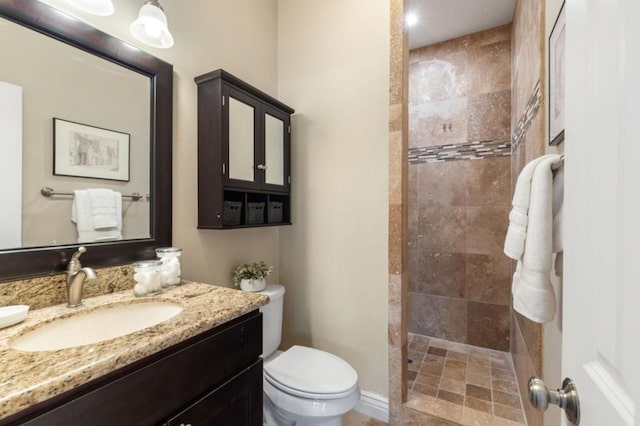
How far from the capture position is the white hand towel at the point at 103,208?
115 cm

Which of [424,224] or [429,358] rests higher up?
[424,224]

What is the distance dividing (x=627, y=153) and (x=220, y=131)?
56.5 inches

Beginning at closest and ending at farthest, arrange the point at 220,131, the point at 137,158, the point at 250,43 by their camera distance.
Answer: the point at 137,158 < the point at 220,131 < the point at 250,43

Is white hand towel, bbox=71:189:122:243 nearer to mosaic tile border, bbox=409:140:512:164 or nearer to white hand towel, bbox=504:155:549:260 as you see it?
white hand towel, bbox=504:155:549:260

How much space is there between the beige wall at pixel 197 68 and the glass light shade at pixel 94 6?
0.10m

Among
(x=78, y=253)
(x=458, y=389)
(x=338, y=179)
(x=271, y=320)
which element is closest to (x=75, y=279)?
(x=78, y=253)

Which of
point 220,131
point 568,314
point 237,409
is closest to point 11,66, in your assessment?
point 220,131

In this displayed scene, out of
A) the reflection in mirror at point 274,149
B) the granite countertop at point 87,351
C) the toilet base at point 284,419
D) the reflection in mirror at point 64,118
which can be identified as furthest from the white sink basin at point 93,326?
the reflection in mirror at point 274,149

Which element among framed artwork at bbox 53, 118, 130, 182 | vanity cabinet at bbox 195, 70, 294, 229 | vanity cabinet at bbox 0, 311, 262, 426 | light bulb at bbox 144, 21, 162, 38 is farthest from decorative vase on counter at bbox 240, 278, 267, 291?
light bulb at bbox 144, 21, 162, 38

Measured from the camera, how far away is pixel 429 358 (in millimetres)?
2369

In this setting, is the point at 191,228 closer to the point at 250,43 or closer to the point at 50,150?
the point at 50,150

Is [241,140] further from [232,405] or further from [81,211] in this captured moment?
[232,405]

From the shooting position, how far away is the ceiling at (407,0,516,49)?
215cm

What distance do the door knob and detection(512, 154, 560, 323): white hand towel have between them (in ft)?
1.32
